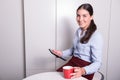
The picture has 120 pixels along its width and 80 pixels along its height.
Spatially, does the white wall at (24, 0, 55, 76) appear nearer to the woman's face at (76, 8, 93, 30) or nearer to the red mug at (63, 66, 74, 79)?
the woman's face at (76, 8, 93, 30)

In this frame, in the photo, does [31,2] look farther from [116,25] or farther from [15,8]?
[116,25]

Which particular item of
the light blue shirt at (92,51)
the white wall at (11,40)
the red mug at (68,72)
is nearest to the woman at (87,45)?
the light blue shirt at (92,51)

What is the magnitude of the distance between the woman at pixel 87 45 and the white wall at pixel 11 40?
1.18 meters

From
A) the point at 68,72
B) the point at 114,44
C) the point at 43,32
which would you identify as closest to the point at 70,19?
the point at 43,32

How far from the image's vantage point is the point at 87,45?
1833 mm

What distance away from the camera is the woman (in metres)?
1.78

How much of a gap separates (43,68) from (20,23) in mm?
709

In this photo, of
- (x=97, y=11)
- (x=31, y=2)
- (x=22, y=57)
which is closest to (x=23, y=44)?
(x=22, y=57)

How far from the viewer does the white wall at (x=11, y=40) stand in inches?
112

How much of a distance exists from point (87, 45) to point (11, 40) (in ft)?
4.70

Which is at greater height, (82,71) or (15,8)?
(15,8)

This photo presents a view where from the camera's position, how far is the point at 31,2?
265 centimetres

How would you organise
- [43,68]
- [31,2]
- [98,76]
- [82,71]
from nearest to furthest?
[82,71] → [98,76] → [31,2] → [43,68]

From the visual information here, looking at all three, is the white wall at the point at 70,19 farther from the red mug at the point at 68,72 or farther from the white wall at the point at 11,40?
the red mug at the point at 68,72
